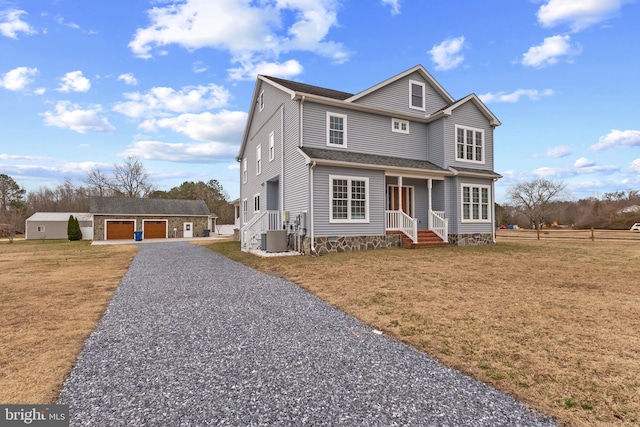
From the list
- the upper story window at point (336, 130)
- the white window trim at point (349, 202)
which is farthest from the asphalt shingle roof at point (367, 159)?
the white window trim at point (349, 202)

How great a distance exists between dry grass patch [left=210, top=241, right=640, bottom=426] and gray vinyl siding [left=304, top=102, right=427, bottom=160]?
6527 mm

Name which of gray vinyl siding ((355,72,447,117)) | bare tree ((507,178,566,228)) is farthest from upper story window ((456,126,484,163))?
bare tree ((507,178,566,228))

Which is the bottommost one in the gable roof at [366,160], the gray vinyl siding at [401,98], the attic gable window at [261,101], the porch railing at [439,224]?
the porch railing at [439,224]

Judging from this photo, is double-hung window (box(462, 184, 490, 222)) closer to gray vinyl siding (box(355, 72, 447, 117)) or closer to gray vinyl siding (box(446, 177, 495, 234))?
gray vinyl siding (box(446, 177, 495, 234))

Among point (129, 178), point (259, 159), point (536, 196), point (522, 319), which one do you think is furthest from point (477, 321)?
point (536, 196)

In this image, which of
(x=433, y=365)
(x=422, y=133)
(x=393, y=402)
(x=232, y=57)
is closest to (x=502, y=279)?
(x=433, y=365)

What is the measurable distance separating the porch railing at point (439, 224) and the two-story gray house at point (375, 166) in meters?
0.05

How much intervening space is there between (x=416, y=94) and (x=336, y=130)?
5265 mm

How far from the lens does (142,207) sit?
3189 cm

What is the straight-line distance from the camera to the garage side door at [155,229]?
31525 mm

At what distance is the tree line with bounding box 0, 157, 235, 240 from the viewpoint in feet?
141

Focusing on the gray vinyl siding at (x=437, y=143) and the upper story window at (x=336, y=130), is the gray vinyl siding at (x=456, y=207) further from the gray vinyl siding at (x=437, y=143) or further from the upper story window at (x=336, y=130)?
the upper story window at (x=336, y=130)

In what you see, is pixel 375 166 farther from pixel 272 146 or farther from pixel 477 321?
pixel 477 321

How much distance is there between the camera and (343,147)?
14.3 m
